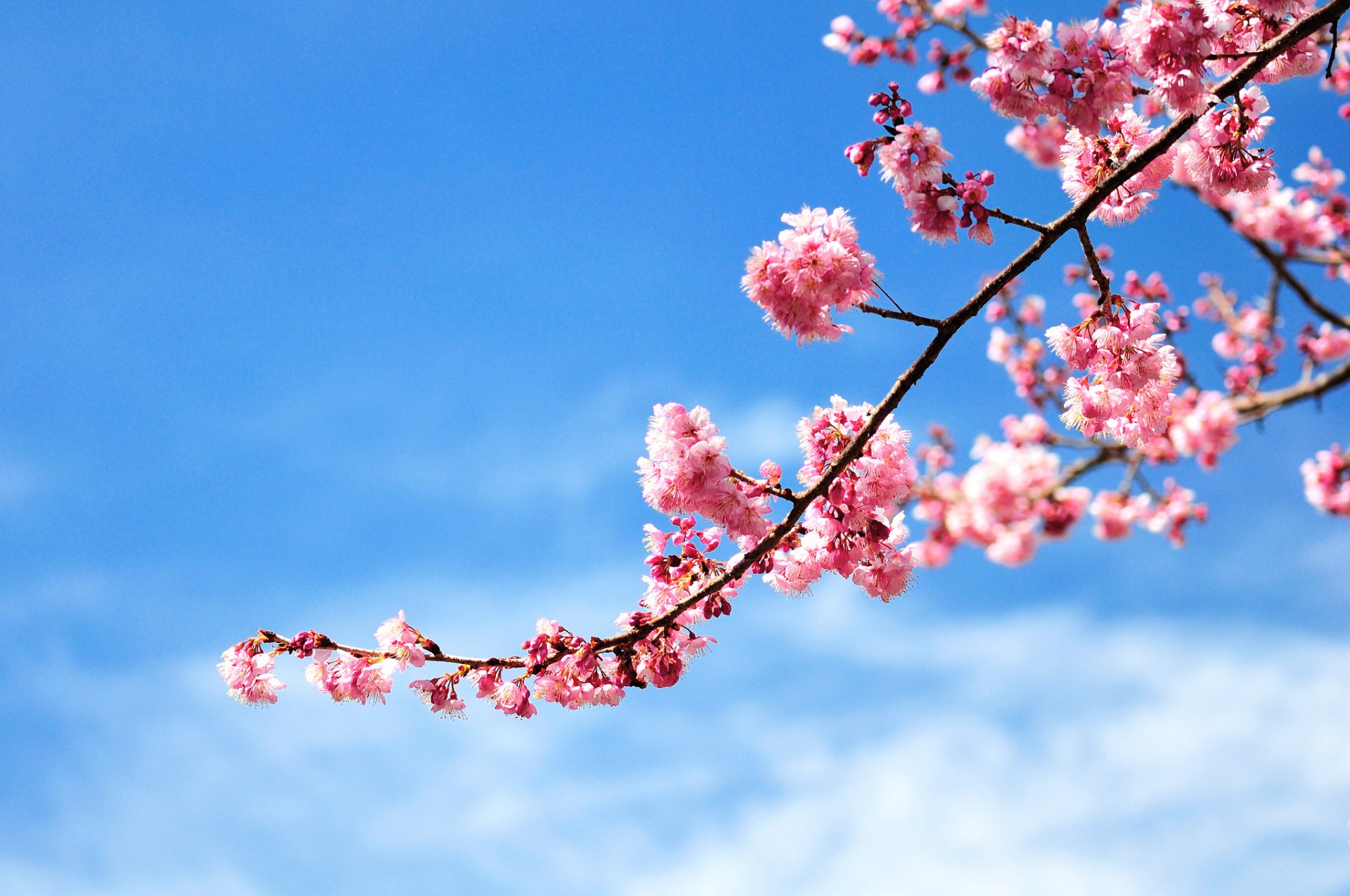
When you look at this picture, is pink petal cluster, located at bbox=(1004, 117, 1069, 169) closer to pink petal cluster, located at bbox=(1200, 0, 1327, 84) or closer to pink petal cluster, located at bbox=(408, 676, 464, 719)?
pink petal cluster, located at bbox=(1200, 0, 1327, 84)

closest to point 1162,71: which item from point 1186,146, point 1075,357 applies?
point 1186,146

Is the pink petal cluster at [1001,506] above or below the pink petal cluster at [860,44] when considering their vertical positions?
below

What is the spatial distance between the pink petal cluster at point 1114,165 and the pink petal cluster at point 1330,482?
2.53 meters

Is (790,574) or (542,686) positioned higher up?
(790,574)

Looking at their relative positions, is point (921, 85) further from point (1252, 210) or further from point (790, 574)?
point (1252, 210)

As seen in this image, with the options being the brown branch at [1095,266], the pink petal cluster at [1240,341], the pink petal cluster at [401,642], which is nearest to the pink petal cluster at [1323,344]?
the pink petal cluster at [1240,341]

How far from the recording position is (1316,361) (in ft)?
33.4

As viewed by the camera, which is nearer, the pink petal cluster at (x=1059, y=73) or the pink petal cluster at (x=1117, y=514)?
the pink petal cluster at (x=1117, y=514)

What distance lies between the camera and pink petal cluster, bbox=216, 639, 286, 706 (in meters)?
5.47

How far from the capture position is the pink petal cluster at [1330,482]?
681 cm

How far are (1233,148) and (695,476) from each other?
144 inches

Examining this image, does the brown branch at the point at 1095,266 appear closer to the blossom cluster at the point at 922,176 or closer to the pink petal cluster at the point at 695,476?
the blossom cluster at the point at 922,176

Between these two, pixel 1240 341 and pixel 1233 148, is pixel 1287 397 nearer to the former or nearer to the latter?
pixel 1233 148

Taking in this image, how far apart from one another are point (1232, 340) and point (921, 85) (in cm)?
928
